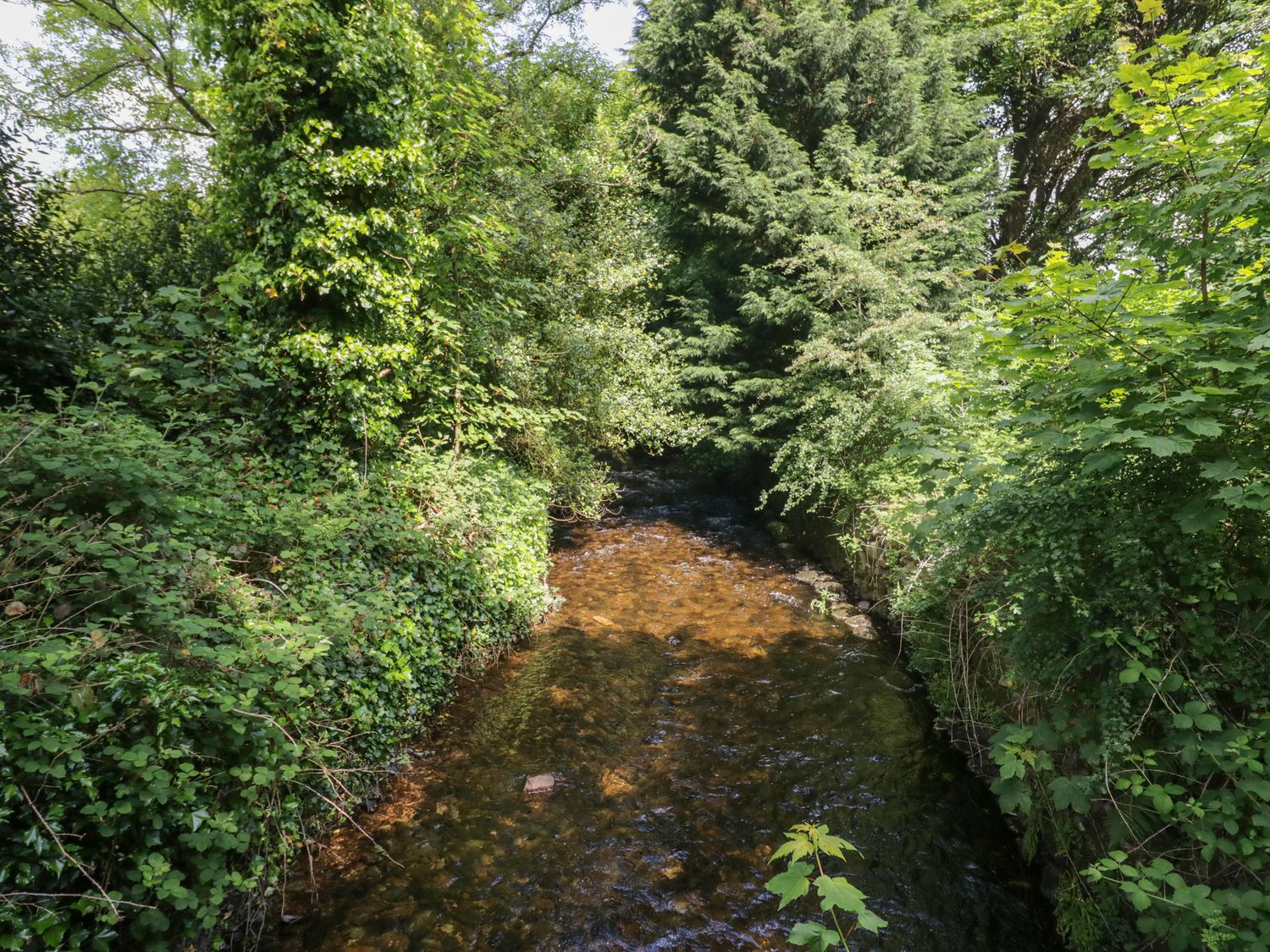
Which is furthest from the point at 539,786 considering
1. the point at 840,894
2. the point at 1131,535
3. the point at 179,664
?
the point at 1131,535

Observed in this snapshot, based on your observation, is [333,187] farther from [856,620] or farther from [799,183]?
[799,183]

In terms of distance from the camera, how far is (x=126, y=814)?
258cm

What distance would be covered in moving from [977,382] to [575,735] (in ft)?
15.8

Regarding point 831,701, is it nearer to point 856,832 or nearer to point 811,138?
point 856,832

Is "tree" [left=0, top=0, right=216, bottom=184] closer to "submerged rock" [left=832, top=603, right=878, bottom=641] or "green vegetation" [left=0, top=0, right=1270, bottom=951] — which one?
"green vegetation" [left=0, top=0, right=1270, bottom=951]

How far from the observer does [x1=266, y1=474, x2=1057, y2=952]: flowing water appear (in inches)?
148

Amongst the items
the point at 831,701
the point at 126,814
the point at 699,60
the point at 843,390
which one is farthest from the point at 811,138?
the point at 126,814

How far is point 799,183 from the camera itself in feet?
40.6

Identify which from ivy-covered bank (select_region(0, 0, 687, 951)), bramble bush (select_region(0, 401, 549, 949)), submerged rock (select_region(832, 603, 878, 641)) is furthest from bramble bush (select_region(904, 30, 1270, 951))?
ivy-covered bank (select_region(0, 0, 687, 951))

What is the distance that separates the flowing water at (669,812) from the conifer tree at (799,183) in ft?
20.6

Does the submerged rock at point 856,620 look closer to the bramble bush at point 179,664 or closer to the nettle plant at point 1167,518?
the nettle plant at point 1167,518

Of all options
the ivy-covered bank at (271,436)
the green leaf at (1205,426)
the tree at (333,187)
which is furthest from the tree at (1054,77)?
the tree at (333,187)

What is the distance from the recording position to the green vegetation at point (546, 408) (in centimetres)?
275

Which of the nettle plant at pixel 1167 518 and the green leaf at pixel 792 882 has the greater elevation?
the nettle plant at pixel 1167 518
